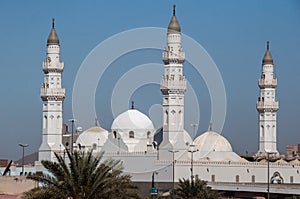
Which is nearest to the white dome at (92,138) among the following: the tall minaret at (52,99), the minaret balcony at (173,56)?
the tall minaret at (52,99)

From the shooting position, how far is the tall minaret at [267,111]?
3135 inches

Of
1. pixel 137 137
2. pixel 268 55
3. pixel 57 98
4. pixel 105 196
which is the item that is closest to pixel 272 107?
pixel 268 55

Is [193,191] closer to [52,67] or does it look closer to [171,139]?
[171,139]

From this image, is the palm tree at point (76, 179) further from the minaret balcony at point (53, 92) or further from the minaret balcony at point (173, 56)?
the minaret balcony at point (53, 92)

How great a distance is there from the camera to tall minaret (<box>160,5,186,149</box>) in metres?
69.0

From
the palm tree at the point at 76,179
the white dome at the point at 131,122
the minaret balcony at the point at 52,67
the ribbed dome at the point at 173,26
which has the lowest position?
the palm tree at the point at 76,179

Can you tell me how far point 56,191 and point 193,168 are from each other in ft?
139

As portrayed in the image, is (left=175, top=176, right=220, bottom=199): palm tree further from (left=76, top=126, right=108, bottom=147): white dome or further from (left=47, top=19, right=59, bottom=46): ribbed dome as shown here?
(left=76, top=126, right=108, bottom=147): white dome

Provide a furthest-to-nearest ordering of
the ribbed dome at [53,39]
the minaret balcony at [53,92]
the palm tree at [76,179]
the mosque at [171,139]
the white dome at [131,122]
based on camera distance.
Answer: the white dome at [131,122]
the minaret balcony at [53,92]
the ribbed dome at [53,39]
the mosque at [171,139]
the palm tree at [76,179]

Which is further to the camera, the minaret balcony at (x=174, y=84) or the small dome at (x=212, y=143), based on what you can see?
the small dome at (x=212, y=143)

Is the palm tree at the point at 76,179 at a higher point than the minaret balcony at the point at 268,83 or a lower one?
lower

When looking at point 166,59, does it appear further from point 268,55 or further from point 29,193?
point 29,193

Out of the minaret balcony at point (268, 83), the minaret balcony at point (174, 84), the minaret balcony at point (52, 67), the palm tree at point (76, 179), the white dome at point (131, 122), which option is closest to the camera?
the palm tree at point (76, 179)

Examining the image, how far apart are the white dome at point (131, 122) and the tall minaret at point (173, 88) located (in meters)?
7.09
